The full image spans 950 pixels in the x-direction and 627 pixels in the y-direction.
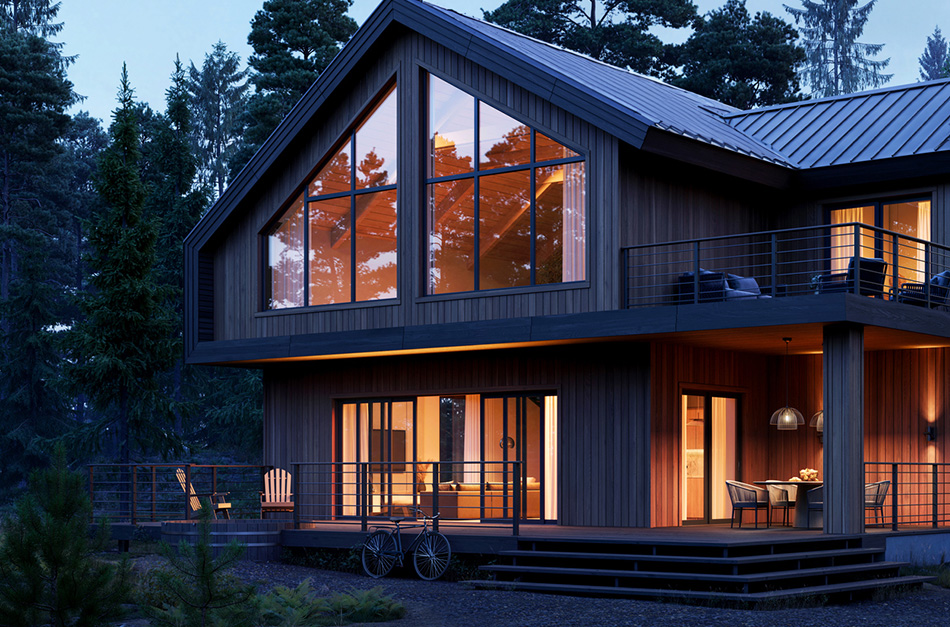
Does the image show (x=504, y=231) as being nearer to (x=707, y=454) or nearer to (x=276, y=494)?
(x=707, y=454)

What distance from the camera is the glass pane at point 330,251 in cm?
1852

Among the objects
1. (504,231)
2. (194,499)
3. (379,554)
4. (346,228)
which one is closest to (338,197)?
(346,228)

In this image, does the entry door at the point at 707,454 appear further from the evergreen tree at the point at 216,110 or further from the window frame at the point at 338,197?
the evergreen tree at the point at 216,110

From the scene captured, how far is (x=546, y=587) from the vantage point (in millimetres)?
12953

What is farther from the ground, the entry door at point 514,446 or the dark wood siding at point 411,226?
the dark wood siding at point 411,226

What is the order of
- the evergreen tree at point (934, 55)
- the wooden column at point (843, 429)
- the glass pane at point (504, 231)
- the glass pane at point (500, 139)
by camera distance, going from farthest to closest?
the evergreen tree at point (934, 55), the glass pane at point (500, 139), the glass pane at point (504, 231), the wooden column at point (843, 429)

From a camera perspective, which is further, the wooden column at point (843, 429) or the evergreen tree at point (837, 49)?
the evergreen tree at point (837, 49)

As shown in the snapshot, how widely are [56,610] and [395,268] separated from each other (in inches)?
441

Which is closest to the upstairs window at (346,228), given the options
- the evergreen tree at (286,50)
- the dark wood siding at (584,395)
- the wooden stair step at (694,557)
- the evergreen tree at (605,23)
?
the dark wood siding at (584,395)

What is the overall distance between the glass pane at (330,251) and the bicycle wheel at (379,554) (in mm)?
4521

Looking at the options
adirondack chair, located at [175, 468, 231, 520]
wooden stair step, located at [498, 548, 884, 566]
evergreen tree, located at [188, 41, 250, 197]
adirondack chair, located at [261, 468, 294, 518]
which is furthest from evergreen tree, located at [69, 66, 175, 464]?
evergreen tree, located at [188, 41, 250, 197]

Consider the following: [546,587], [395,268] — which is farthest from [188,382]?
[546,587]

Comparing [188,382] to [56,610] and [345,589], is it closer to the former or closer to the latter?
[345,589]

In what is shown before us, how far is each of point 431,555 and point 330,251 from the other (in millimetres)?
5926
